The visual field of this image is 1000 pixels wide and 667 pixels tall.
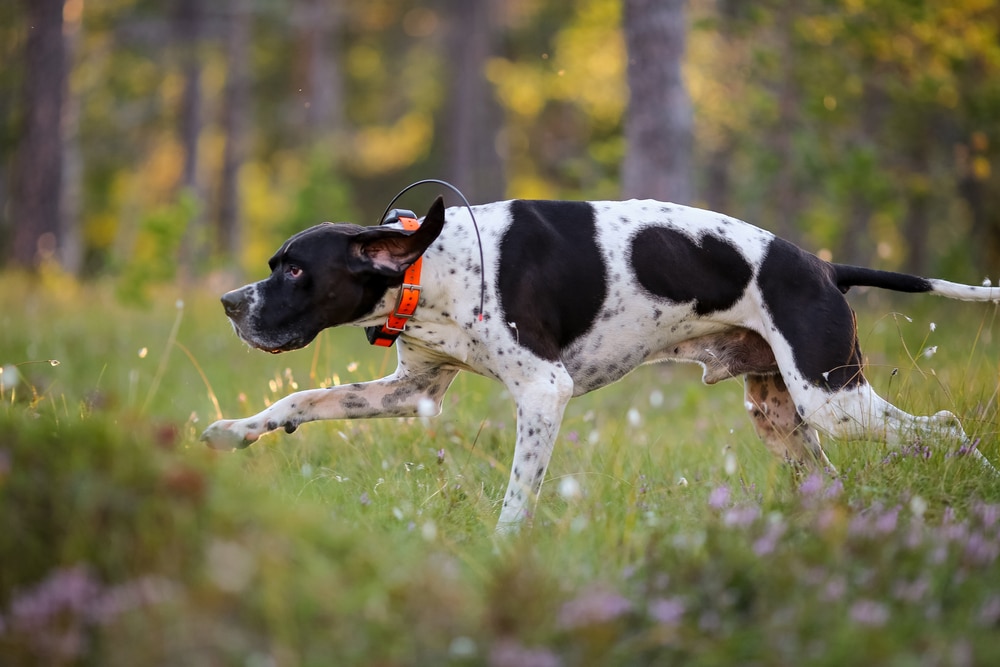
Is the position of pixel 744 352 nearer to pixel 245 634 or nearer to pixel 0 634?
pixel 245 634

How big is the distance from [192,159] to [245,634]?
17799 millimetres

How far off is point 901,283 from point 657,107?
4.77m

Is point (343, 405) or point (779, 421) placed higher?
point (343, 405)

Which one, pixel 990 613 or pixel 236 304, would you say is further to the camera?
→ pixel 236 304

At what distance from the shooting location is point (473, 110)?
24.2 m

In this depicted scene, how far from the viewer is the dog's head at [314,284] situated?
4.45 meters

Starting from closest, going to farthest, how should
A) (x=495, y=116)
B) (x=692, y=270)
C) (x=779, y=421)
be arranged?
(x=692, y=270)
(x=779, y=421)
(x=495, y=116)

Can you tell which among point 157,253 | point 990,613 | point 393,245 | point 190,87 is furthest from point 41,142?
point 990,613

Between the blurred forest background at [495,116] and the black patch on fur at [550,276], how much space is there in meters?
3.05

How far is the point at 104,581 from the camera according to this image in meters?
2.84

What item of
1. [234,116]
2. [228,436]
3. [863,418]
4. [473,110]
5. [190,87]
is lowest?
[473,110]

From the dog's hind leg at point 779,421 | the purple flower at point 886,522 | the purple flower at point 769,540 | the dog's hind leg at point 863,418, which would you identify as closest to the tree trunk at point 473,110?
the dog's hind leg at point 779,421

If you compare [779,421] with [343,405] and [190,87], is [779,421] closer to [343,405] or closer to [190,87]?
[343,405]

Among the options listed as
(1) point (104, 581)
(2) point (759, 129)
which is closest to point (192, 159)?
(2) point (759, 129)
